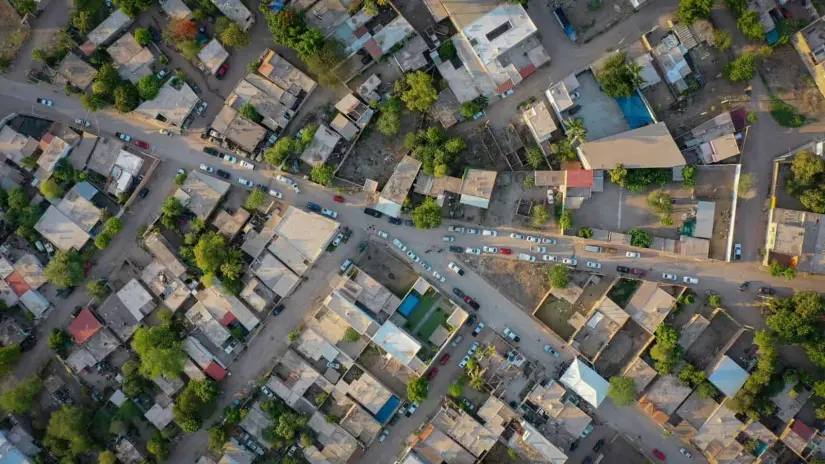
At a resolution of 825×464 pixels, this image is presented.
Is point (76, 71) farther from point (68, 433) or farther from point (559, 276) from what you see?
point (559, 276)

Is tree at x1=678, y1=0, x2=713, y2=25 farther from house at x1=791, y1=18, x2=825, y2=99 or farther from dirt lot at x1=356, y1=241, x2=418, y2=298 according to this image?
dirt lot at x1=356, y1=241, x2=418, y2=298

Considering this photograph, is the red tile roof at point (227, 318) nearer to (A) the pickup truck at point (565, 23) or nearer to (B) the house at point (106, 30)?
(B) the house at point (106, 30)

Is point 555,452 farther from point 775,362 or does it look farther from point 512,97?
point 512,97

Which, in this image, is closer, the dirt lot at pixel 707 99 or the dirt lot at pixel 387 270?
the dirt lot at pixel 707 99

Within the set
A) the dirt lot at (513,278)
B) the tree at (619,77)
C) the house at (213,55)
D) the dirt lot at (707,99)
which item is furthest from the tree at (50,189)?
the dirt lot at (707,99)

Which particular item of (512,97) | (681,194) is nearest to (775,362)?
(681,194)

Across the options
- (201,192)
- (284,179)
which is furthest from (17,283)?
(284,179)
